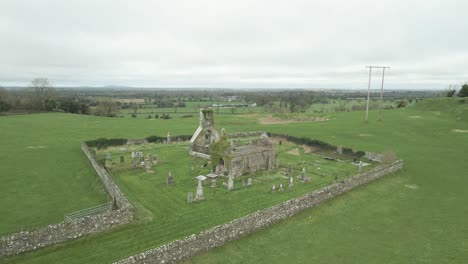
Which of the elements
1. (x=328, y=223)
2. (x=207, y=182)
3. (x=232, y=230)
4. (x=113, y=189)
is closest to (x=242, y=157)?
(x=207, y=182)

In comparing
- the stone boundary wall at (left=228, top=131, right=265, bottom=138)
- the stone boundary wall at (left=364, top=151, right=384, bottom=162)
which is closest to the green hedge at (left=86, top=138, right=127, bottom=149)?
the stone boundary wall at (left=228, top=131, right=265, bottom=138)

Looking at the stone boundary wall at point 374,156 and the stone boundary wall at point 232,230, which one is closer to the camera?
the stone boundary wall at point 232,230

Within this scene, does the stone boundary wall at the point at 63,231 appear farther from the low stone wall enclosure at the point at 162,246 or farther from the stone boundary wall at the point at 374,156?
the stone boundary wall at the point at 374,156

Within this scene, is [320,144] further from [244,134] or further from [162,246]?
[162,246]

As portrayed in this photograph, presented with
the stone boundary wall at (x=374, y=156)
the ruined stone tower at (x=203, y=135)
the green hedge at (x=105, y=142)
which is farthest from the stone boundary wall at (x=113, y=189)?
the stone boundary wall at (x=374, y=156)

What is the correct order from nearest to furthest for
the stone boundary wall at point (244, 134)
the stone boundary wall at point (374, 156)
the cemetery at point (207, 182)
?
the cemetery at point (207, 182) → the stone boundary wall at point (374, 156) → the stone boundary wall at point (244, 134)

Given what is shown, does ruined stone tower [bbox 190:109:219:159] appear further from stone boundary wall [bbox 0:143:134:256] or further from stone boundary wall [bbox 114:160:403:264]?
stone boundary wall [bbox 114:160:403:264]
